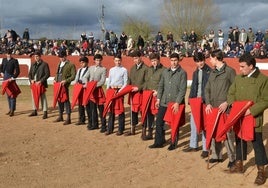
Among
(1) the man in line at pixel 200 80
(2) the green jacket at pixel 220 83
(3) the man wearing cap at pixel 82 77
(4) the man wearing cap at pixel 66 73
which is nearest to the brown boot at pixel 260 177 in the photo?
(2) the green jacket at pixel 220 83

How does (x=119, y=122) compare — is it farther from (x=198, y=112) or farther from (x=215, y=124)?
(x=215, y=124)

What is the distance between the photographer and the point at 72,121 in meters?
10.7

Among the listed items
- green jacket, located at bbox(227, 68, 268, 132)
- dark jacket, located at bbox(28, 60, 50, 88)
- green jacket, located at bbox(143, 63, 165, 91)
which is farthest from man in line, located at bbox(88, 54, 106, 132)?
green jacket, located at bbox(227, 68, 268, 132)

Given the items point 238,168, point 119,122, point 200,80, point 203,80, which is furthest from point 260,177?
point 119,122

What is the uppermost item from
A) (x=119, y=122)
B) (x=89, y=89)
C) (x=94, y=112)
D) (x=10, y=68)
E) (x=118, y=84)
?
(x=10, y=68)

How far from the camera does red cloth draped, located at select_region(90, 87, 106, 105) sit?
369 inches

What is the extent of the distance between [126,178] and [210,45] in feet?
63.0

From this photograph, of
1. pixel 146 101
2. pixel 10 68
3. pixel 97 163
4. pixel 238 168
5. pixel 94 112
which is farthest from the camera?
pixel 10 68

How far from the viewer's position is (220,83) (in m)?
6.32

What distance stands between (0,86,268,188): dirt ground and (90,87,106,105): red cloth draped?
694 millimetres

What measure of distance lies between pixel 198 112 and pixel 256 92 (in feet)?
5.46

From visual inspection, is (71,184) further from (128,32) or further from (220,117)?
(128,32)

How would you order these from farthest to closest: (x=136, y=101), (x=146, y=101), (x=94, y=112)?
(x=94, y=112), (x=136, y=101), (x=146, y=101)

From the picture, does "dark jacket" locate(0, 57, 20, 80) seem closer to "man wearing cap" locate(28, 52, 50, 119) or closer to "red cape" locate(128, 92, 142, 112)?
"man wearing cap" locate(28, 52, 50, 119)
